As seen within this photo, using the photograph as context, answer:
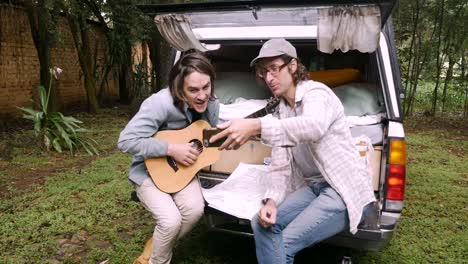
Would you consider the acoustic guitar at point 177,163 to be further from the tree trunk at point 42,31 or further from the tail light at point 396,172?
the tree trunk at point 42,31

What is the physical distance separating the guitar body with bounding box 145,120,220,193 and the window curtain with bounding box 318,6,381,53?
969 mm

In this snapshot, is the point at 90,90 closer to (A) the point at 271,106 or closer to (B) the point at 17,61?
(B) the point at 17,61

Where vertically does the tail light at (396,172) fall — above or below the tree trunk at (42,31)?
below

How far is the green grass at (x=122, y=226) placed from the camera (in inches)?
122

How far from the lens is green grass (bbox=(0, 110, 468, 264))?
3098 millimetres

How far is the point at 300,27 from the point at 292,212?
1395 mm

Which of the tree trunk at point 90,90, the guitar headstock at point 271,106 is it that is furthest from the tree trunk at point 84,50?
the guitar headstock at point 271,106

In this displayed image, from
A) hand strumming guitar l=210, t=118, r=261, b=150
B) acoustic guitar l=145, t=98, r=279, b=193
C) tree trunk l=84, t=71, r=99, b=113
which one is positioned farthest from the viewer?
tree trunk l=84, t=71, r=99, b=113

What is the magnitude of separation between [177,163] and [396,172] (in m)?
1.31

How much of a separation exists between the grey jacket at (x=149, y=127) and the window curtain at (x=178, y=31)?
24.2 inches

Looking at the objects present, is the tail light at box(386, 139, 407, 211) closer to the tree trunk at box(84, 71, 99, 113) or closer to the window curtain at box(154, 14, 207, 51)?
the window curtain at box(154, 14, 207, 51)

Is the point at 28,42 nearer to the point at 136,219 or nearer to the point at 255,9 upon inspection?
the point at 136,219

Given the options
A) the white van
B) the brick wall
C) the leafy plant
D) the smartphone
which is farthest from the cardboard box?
the brick wall

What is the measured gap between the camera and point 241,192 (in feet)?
8.52
